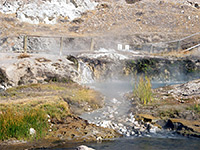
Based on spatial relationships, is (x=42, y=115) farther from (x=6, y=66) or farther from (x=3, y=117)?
(x=6, y=66)

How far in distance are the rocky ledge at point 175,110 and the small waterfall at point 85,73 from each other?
28.2ft

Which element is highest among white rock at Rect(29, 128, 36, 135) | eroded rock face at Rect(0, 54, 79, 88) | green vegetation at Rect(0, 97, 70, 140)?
eroded rock face at Rect(0, 54, 79, 88)

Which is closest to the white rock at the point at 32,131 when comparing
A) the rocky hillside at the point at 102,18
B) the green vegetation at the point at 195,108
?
the green vegetation at the point at 195,108

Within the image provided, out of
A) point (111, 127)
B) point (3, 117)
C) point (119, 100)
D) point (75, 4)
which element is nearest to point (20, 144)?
point (3, 117)

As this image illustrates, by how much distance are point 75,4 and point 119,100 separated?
34.2 m

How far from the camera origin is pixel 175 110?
40.4 ft

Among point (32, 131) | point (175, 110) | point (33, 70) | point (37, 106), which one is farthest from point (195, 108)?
point (33, 70)

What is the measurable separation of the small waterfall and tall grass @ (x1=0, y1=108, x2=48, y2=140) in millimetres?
13533

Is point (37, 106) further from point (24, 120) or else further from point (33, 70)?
point (33, 70)

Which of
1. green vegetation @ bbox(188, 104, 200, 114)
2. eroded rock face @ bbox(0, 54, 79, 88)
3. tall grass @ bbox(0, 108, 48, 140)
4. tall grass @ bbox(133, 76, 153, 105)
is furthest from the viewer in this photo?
eroded rock face @ bbox(0, 54, 79, 88)

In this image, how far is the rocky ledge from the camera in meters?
10.6

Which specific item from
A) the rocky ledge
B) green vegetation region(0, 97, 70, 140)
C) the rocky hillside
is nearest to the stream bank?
the rocky ledge

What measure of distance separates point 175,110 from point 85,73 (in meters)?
12.3

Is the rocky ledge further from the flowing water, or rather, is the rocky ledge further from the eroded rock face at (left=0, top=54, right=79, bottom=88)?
the eroded rock face at (left=0, top=54, right=79, bottom=88)
